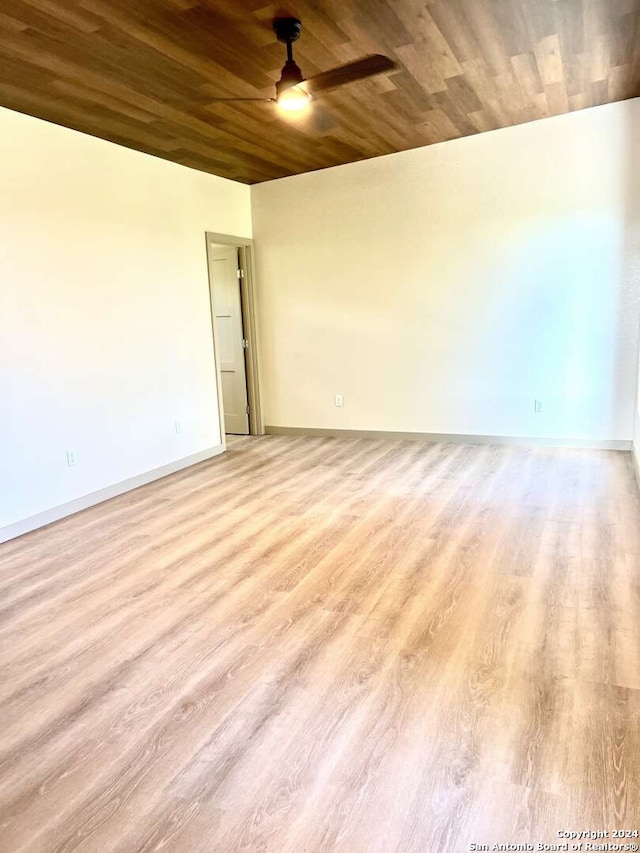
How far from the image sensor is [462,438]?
5.64m

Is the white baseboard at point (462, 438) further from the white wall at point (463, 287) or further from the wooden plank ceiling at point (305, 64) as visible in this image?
the wooden plank ceiling at point (305, 64)

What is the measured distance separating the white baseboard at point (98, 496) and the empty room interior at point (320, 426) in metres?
0.04

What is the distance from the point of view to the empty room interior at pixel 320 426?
1695 mm

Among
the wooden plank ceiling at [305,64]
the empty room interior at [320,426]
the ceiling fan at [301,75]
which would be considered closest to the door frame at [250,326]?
A: the empty room interior at [320,426]

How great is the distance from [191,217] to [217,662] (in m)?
4.32

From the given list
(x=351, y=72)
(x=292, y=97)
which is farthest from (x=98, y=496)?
(x=351, y=72)

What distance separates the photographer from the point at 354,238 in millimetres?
5797

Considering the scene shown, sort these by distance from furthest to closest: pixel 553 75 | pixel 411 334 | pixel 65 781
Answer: pixel 411 334 → pixel 553 75 → pixel 65 781

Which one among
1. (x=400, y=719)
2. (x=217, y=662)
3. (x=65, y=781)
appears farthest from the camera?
(x=217, y=662)

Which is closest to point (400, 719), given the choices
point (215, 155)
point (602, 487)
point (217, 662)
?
point (217, 662)

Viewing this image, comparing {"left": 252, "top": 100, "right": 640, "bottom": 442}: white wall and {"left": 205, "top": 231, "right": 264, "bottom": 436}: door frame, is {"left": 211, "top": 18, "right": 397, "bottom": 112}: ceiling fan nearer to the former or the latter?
{"left": 252, "top": 100, "right": 640, "bottom": 442}: white wall

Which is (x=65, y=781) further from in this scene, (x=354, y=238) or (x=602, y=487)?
(x=354, y=238)

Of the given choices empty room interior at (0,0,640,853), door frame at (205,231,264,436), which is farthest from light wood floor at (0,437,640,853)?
door frame at (205,231,264,436)

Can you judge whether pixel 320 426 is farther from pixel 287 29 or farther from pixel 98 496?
pixel 287 29
